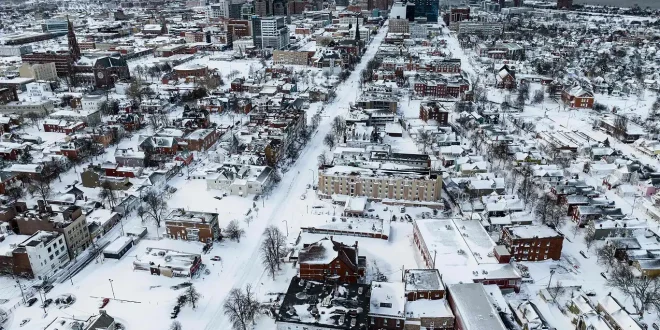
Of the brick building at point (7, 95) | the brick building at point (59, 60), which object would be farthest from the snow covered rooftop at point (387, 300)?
the brick building at point (59, 60)

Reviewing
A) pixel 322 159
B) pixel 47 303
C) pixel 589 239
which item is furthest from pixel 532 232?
pixel 47 303

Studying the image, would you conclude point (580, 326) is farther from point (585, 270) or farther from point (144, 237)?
point (144, 237)

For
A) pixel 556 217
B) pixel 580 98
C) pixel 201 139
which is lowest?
pixel 556 217

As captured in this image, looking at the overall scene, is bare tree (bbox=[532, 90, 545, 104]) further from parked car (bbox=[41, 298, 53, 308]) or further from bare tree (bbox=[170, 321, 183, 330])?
parked car (bbox=[41, 298, 53, 308])

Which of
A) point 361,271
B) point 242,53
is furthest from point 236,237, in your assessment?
point 242,53

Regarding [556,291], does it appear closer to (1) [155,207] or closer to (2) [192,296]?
(2) [192,296]

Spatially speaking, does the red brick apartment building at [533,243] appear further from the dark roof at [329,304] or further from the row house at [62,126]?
the row house at [62,126]

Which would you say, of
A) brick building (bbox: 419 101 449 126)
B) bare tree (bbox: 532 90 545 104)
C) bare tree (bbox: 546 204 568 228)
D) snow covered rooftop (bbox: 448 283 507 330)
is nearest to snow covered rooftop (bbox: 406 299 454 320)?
snow covered rooftop (bbox: 448 283 507 330)
